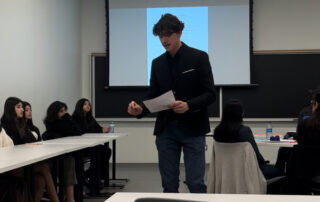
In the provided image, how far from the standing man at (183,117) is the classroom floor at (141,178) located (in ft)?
8.78

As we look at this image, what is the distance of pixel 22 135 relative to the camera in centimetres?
402

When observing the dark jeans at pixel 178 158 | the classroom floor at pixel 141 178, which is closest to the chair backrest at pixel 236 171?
the dark jeans at pixel 178 158

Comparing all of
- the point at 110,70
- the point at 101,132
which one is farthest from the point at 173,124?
the point at 110,70

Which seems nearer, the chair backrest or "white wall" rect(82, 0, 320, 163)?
the chair backrest

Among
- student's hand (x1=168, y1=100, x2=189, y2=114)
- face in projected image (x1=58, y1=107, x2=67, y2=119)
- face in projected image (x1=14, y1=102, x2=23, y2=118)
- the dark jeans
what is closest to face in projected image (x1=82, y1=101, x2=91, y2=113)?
face in projected image (x1=58, y1=107, x2=67, y2=119)

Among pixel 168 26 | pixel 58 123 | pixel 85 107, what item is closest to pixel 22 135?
pixel 58 123

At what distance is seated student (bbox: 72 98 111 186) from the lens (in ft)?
17.7

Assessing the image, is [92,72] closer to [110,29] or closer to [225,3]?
[110,29]

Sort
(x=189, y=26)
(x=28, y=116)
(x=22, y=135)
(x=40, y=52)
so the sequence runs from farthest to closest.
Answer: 1. (x=189, y=26)
2. (x=40, y=52)
3. (x=28, y=116)
4. (x=22, y=135)

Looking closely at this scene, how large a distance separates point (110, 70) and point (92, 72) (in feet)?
1.14

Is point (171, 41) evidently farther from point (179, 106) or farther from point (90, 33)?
point (90, 33)

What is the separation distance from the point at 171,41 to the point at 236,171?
1230 millimetres

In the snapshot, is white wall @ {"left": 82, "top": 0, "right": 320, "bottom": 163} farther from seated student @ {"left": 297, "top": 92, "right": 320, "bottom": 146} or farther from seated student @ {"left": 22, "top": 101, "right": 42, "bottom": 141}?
seated student @ {"left": 297, "top": 92, "right": 320, "bottom": 146}

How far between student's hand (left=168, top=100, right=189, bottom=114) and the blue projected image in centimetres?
465
